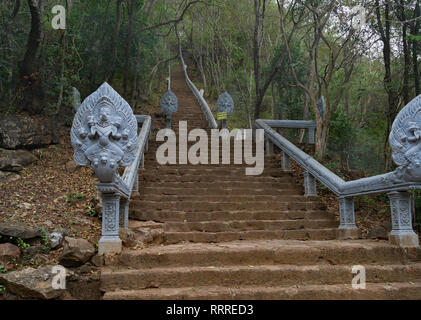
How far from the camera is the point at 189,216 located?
524cm

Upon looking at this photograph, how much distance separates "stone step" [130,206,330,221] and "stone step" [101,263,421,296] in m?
1.62

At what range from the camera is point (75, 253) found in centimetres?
348

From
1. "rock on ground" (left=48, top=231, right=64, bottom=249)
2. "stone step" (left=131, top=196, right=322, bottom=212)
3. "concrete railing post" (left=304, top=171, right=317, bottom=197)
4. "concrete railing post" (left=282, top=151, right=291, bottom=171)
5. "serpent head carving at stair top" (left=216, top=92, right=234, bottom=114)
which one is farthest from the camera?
"serpent head carving at stair top" (left=216, top=92, right=234, bottom=114)

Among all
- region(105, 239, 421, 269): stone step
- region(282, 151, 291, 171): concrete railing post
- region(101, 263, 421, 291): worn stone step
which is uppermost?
region(282, 151, 291, 171): concrete railing post

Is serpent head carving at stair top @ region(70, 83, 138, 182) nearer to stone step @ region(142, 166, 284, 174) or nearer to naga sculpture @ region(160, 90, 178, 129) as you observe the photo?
stone step @ region(142, 166, 284, 174)

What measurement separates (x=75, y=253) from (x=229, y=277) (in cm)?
152

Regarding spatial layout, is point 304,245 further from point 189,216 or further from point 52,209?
point 52,209

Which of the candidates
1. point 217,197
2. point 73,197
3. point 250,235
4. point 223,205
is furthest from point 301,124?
point 73,197

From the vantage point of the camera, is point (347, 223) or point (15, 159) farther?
point (15, 159)

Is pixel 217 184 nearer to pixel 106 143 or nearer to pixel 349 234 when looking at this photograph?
pixel 349 234

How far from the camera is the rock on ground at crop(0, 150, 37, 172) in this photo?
598cm

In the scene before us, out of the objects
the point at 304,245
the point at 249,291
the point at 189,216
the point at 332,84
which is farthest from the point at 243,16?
the point at 249,291

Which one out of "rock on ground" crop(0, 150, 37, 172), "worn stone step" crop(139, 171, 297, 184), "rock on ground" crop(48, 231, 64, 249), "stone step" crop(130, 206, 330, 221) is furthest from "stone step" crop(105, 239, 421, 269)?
"rock on ground" crop(0, 150, 37, 172)

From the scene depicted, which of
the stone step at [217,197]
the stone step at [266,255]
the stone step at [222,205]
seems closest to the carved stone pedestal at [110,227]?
the stone step at [266,255]
